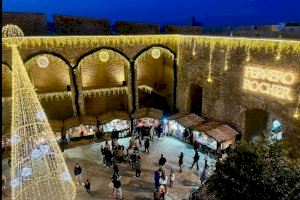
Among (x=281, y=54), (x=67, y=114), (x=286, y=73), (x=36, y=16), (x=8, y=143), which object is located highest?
(x=36, y=16)

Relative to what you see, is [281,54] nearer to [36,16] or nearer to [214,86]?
[214,86]

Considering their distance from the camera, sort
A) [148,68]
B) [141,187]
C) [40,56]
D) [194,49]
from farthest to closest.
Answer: [148,68]
[194,49]
[40,56]
[141,187]

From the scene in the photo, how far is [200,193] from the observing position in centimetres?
1334

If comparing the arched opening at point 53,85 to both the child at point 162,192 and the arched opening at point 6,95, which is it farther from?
the child at point 162,192

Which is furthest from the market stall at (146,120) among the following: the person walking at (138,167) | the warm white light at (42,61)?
the warm white light at (42,61)

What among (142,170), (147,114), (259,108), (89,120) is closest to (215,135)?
(259,108)

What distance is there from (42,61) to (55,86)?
2676 mm

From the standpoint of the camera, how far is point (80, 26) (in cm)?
2044

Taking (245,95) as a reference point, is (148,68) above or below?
above

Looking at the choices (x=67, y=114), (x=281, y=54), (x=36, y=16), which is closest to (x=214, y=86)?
(x=281, y=54)

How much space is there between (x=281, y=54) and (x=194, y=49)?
6.92 metres

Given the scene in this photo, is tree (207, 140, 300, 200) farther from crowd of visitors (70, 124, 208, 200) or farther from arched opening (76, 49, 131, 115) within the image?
arched opening (76, 49, 131, 115)

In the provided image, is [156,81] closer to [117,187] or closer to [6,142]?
[6,142]

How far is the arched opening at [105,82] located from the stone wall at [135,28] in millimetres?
1979
